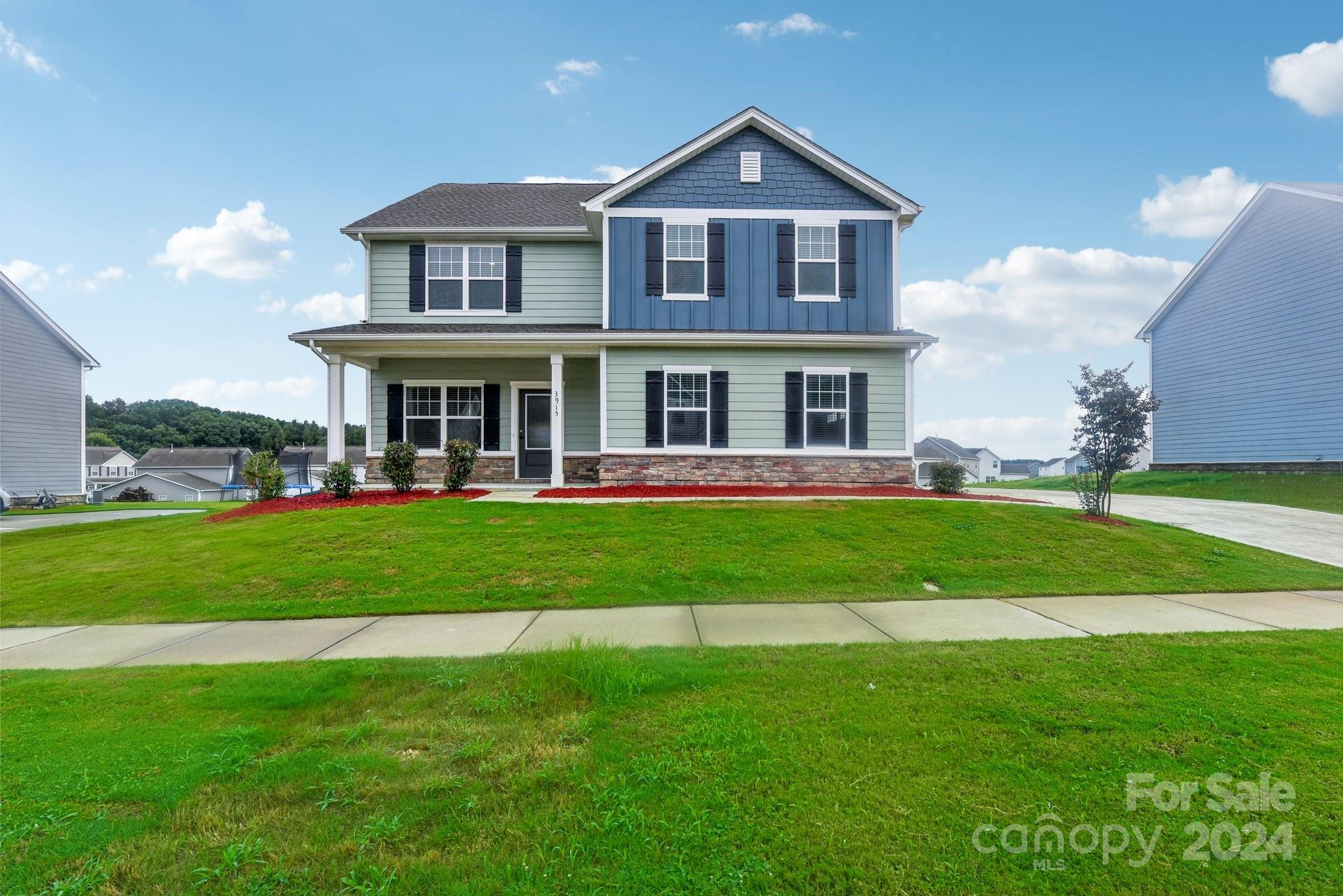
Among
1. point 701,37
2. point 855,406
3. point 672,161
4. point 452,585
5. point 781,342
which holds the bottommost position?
point 452,585

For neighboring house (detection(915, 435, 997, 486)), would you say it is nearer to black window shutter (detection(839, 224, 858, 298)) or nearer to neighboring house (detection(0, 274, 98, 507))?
black window shutter (detection(839, 224, 858, 298))

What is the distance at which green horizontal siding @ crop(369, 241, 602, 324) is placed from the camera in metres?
15.5

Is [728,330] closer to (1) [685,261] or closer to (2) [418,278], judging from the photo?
(1) [685,261]

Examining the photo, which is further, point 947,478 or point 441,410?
point 441,410

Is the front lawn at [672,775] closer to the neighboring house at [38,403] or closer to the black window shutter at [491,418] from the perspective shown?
the black window shutter at [491,418]

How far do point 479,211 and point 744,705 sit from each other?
15.9 m

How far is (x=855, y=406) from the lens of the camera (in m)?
13.9

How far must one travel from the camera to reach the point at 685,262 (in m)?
14.2

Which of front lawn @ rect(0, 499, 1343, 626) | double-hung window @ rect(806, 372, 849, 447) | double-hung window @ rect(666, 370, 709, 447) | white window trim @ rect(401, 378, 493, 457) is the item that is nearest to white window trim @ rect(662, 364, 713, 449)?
double-hung window @ rect(666, 370, 709, 447)

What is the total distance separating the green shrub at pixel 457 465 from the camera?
12.8 m

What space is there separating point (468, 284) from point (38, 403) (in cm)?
1770

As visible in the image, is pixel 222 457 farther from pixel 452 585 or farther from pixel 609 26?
pixel 452 585

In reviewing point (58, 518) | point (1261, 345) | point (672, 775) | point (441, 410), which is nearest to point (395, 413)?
point (441, 410)

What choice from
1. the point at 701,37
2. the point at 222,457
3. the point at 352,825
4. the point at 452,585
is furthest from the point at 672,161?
the point at 222,457
